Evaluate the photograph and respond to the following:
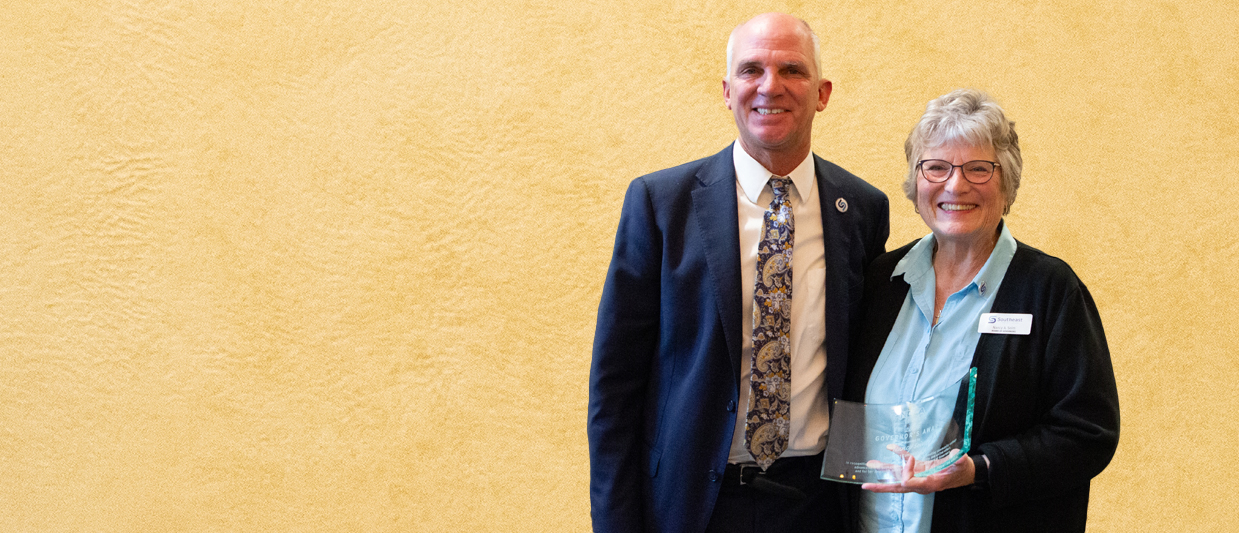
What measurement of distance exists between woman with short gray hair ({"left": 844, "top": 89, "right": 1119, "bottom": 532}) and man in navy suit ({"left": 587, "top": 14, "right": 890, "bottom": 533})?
113 mm

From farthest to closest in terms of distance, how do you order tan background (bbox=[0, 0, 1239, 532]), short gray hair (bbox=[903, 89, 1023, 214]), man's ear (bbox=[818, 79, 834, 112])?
tan background (bbox=[0, 0, 1239, 532]) → man's ear (bbox=[818, 79, 834, 112]) → short gray hair (bbox=[903, 89, 1023, 214])

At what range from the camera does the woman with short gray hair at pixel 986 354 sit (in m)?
1.52

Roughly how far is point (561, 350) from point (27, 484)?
5.93 ft

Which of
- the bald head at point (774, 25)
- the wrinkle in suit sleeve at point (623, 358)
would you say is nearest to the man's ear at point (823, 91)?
the bald head at point (774, 25)

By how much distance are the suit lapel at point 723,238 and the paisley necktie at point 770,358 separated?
4 centimetres

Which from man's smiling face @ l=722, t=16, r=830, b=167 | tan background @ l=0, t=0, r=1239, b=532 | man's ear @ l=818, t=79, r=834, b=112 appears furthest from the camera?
tan background @ l=0, t=0, r=1239, b=532

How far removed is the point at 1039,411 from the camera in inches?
62.1

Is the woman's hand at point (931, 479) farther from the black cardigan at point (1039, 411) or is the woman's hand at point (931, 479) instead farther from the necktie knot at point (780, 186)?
the necktie knot at point (780, 186)

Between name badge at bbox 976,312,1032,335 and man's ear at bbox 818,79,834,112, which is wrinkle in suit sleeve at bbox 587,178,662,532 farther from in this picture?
name badge at bbox 976,312,1032,335

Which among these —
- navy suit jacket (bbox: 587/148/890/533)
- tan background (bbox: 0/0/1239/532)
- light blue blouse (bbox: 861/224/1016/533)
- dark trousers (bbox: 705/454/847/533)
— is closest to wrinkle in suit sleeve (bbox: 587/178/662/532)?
navy suit jacket (bbox: 587/148/890/533)

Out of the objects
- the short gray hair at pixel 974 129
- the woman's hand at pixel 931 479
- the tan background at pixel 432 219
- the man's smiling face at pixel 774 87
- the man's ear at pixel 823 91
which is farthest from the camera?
the tan background at pixel 432 219

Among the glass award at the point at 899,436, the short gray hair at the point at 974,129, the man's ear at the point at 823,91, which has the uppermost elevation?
the man's ear at the point at 823,91

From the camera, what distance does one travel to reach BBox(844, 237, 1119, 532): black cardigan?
1.52 metres

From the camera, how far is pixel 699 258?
1.72m
